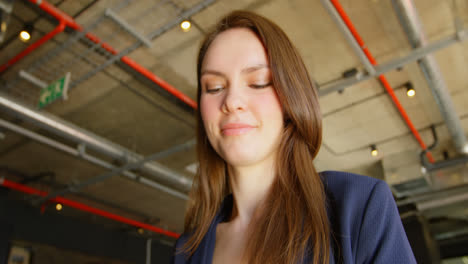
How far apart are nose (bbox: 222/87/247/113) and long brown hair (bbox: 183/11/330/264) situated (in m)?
0.07

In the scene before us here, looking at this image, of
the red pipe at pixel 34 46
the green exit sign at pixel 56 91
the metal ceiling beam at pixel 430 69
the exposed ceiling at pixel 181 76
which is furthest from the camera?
the exposed ceiling at pixel 181 76

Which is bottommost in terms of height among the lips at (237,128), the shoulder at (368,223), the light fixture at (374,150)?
the shoulder at (368,223)

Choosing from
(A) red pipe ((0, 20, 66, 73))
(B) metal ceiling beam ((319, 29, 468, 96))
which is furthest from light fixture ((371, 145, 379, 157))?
(A) red pipe ((0, 20, 66, 73))

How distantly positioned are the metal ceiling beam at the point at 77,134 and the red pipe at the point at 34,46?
56 cm

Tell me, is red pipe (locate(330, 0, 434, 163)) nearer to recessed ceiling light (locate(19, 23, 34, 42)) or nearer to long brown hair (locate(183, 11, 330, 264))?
long brown hair (locate(183, 11, 330, 264))

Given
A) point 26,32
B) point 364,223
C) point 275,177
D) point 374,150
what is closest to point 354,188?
point 364,223

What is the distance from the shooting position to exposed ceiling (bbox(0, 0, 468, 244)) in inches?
137

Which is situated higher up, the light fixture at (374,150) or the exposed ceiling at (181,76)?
the exposed ceiling at (181,76)

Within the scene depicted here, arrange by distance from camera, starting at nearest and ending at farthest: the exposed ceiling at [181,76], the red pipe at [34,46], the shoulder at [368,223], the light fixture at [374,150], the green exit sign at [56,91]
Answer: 1. the shoulder at [368,223]
2. the green exit sign at [56,91]
3. the red pipe at [34,46]
4. the exposed ceiling at [181,76]
5. the light fixture at [374,150]

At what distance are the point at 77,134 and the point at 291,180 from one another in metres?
3.85

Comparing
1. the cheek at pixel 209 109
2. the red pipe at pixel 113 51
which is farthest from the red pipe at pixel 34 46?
the cheek at pixel 209 109

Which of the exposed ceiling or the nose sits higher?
the exposed ceiling

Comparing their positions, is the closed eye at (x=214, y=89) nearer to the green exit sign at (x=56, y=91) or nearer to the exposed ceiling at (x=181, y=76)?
the exposed ceiling at (x=181, y=76)

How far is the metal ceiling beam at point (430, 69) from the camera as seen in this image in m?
2.98
